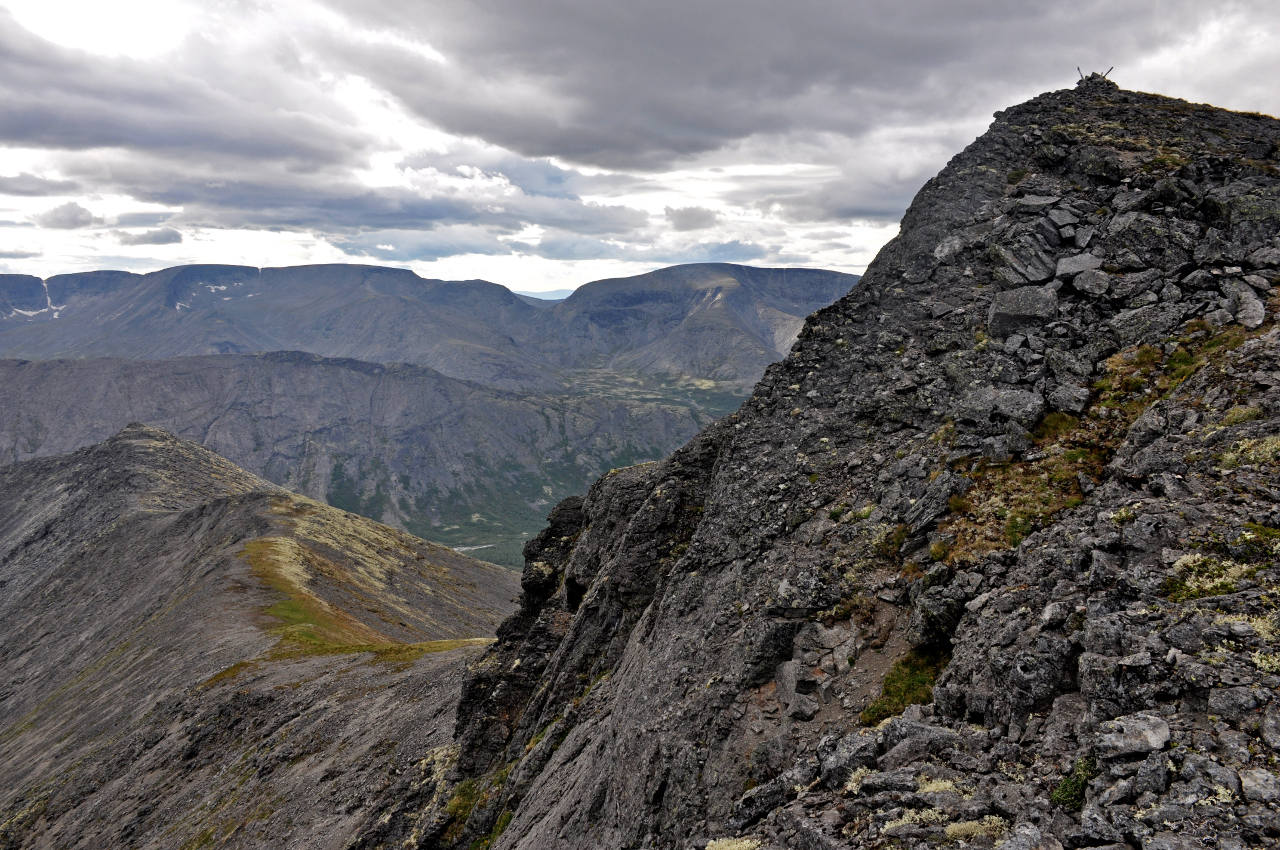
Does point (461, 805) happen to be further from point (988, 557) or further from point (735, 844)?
point (988, 557)

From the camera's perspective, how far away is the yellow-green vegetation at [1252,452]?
13984mm

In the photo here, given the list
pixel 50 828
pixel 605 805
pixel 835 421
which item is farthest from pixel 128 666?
pixel 835 421

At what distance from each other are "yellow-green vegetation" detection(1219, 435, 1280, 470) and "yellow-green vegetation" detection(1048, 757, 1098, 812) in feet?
25.9

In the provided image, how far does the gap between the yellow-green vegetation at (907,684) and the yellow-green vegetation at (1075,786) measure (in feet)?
15.7

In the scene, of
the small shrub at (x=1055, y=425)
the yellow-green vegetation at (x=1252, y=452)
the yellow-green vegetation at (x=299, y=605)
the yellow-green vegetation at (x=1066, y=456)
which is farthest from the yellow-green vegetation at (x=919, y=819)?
the yellow-green vegetation at (x=299, y=605)

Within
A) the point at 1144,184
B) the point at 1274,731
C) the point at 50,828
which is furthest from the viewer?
the point at 50,828

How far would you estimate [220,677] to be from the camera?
8588cm

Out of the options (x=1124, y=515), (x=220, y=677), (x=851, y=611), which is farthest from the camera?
(x=220, y=677)

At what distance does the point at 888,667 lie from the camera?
17562 millimetres

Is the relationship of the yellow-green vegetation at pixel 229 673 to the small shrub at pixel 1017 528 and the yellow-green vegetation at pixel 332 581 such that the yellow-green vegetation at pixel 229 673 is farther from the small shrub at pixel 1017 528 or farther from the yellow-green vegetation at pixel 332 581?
the small shrub at pixel 1017 528

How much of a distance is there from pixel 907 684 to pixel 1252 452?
29.8 ft

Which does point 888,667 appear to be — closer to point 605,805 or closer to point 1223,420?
point 1223,420

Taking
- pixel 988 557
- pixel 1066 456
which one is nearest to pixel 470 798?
pixel 988 557

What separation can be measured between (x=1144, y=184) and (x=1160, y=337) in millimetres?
10377
